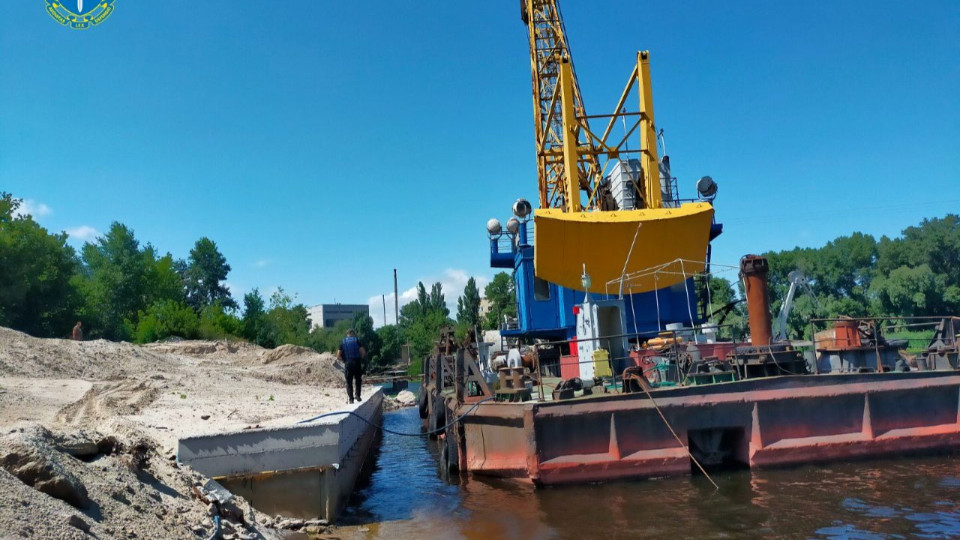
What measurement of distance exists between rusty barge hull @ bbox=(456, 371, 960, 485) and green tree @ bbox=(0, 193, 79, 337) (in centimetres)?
3017

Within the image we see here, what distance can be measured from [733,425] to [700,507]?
2330 mm

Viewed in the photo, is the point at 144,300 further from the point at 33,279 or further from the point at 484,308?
the point at 484,308

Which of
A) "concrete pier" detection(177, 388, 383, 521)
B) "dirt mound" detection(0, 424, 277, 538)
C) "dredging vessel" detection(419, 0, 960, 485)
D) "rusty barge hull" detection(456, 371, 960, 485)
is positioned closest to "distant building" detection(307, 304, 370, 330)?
"dredging vessel" detection(419, 0, 960, 485)

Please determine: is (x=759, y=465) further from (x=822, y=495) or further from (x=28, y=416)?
(x=28, y=416)

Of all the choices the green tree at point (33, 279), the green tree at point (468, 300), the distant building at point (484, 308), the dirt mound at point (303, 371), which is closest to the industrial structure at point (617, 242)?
the dirt mound at point (303, 371)

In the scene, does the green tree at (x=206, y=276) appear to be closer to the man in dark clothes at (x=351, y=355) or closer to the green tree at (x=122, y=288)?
the green tree at (x=122, y=288)

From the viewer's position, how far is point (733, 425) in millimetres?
11133

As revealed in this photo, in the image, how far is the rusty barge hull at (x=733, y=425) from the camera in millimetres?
10844

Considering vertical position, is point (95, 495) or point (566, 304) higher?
point (566, 304)

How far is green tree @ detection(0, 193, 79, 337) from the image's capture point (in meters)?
31.3

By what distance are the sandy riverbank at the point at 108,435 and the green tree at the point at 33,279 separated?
41.4ft

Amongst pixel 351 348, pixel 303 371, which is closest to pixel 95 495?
pixel 351 348

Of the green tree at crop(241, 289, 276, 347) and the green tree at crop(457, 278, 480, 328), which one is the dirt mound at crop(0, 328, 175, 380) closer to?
the green tree at crop(241, 289, 276, 347)

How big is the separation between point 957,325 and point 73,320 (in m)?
39.5
